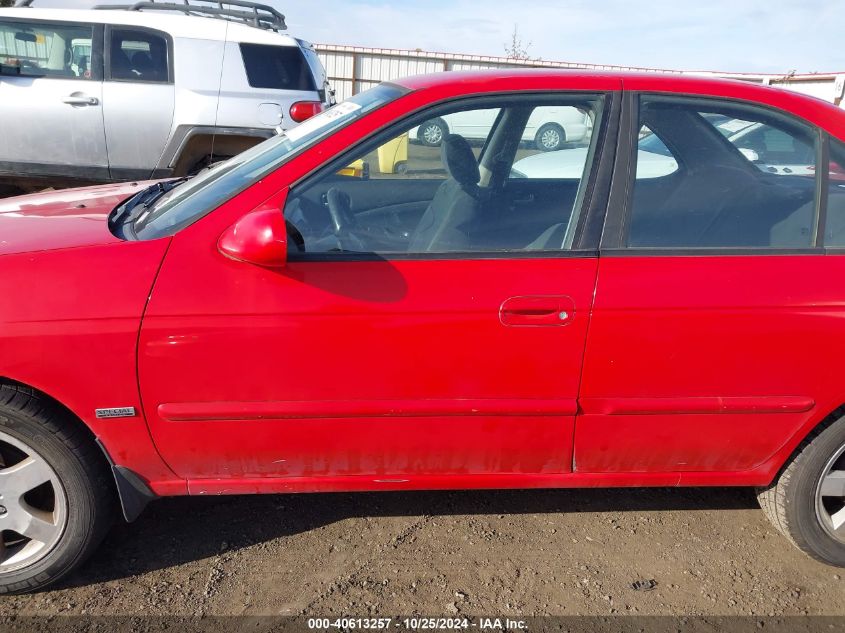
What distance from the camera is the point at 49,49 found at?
6.34 m

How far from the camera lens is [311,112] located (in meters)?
5.73

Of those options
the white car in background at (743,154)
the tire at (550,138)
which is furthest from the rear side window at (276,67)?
the white car in background at (743,154)

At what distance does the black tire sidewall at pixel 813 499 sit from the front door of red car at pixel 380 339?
87 cm

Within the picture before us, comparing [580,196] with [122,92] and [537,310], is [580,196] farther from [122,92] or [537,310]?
[122,92]

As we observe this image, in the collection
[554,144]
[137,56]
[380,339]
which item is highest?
[137,56]

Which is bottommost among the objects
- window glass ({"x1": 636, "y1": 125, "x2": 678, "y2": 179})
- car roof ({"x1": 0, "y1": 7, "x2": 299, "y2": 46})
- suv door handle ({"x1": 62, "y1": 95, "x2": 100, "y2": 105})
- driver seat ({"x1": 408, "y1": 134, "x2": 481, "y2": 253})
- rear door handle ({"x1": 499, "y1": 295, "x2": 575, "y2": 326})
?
rear door handle ({"x1": 499, "y1": 295, "x2": 575, "y2": 326})

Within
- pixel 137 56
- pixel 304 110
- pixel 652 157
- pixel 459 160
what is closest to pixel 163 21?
pixel 137 56

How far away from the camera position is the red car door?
2.23 meters

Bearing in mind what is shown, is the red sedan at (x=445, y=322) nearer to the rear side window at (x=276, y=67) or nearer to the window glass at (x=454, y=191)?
the window glass at (x=454, y=191)

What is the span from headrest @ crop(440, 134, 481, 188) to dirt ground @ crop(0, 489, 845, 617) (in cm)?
133

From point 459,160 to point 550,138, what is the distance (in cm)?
36

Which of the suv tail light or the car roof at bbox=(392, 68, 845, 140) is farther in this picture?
the suv tail light

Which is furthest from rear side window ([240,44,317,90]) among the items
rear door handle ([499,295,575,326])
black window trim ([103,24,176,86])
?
rear door handle ([499,295,575,326])

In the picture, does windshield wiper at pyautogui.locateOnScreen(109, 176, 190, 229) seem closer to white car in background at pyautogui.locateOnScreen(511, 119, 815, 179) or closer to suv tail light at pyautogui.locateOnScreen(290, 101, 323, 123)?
suv tail light at pyautogui.locateOnScreen(290, 101, 323, 123)
